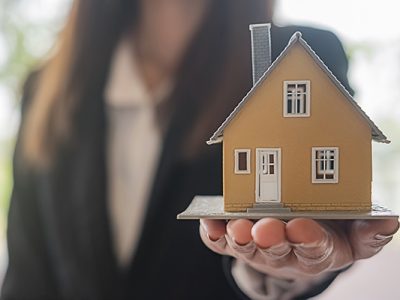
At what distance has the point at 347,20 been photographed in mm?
1068

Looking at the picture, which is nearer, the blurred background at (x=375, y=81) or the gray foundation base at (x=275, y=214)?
the gray foundation base at (x=275, y=214)

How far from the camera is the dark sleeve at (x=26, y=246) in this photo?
1.25 metres

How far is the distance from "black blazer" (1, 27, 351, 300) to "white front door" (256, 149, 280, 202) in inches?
18.1

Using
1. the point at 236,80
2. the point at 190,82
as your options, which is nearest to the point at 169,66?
the point at 190,82

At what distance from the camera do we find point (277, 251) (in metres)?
0.54

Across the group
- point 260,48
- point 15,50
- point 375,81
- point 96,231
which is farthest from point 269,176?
point 15,50

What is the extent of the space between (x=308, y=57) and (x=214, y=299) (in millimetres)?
648

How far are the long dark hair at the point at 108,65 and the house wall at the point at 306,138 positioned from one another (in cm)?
49

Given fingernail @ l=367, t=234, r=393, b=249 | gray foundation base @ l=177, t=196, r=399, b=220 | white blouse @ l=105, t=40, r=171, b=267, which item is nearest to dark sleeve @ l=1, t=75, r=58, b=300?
Answer: white blouse @ l=105, t=40, r=171, b=267

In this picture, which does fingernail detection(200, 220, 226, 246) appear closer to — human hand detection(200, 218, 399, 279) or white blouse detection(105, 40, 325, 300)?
human hand detection(200, 218, 399, 279)

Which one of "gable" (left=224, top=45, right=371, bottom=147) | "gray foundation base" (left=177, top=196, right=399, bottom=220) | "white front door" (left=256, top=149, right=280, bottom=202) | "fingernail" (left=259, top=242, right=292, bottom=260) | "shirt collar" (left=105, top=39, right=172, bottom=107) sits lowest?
"fingernail" (left=259, top=242, right=292, bottom=260)

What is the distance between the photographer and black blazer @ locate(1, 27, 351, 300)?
3.67 ft

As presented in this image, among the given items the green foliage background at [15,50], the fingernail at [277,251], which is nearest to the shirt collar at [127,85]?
the green foliage background at [15,50]

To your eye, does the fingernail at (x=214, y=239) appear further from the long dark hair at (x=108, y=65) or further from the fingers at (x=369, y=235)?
the long dark hair at (x=108, y=65)
